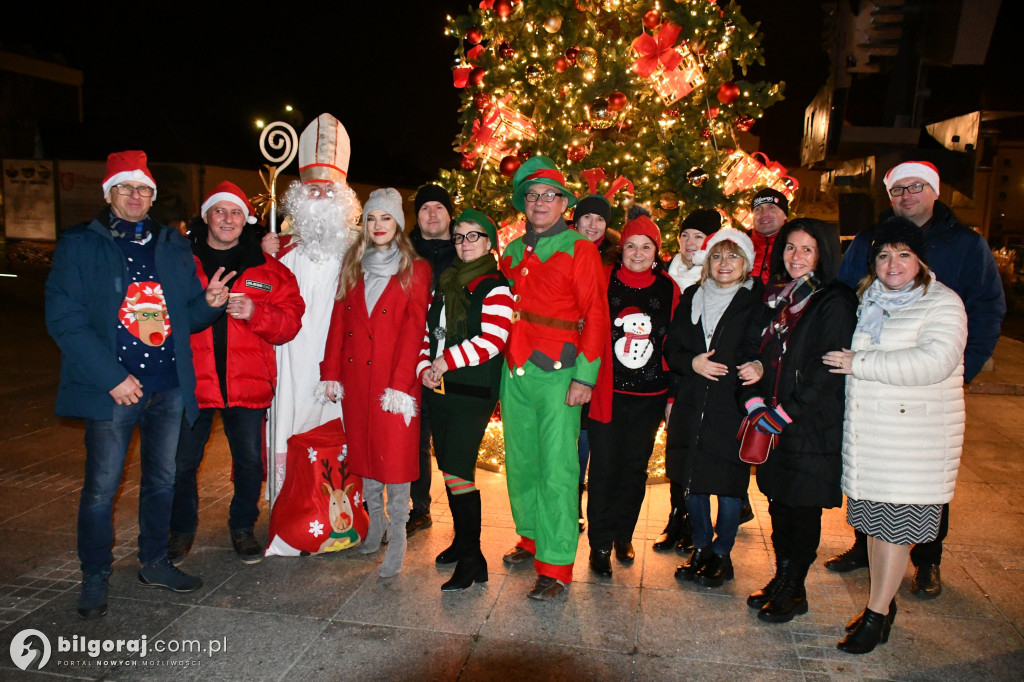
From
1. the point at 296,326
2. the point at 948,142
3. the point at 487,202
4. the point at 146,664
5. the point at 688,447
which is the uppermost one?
the point at 948,142

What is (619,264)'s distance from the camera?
4047 mm

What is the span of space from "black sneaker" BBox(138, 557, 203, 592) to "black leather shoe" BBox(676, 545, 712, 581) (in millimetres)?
2659

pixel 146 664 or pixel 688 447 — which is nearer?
pixel 146 664

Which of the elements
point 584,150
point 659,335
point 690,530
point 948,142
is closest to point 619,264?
point 659,335

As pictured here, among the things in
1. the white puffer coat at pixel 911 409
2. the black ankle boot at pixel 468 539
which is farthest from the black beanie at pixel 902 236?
Answer: the black ankle boot at pixel 468 539

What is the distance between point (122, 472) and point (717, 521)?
3.18 meters

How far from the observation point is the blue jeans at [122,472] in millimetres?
3262

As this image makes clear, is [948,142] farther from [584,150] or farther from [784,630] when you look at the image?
[784,630]

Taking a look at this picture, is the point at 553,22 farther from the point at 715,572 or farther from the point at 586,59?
the point at 715,572

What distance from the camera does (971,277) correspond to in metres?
3.62

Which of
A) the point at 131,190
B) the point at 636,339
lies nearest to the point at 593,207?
the point at 636,339

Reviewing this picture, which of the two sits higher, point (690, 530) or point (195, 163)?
point (195, 163)

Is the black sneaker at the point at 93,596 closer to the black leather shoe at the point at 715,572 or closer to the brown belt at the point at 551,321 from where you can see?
the brown belt at the point at 551,321

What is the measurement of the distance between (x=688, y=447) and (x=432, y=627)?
163cm
